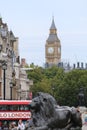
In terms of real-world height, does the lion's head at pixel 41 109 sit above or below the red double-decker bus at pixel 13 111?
above

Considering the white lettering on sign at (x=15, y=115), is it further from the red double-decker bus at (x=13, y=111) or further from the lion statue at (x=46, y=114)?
the lion statue at (x=46, y=114)

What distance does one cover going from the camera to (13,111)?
53719 mm

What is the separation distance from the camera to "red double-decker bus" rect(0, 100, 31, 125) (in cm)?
5281

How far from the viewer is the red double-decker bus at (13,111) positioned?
52.8 meters

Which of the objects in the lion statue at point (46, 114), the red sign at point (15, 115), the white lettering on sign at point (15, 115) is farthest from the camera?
the white lettering on sign at point (15, 115)

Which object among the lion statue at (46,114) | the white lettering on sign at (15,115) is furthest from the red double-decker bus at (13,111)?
the lion statue at (46,114)

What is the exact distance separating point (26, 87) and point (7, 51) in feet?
154

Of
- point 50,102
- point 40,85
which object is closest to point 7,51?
point 40,85

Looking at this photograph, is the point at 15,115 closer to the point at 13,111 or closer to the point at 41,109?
the point at 13,111

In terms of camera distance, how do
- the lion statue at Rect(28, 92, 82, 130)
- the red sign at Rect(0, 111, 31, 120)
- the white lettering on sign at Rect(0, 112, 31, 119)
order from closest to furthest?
the lion statue at Rect(28, 92, 82, 130), the red sign at Rect(0, 111, 31, 120), the white lettering on sign at Rect(0, 112, 31, 119)

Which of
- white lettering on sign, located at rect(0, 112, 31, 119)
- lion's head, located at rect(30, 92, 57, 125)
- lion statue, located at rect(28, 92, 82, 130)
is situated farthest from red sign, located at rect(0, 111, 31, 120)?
lion's head, located at rect(30, 92, 57, 125)

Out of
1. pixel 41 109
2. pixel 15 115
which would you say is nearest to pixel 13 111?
pixel 15 115

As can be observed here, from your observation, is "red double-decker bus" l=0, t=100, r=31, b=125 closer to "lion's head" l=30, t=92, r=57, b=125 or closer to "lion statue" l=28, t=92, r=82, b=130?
"lion statue" l=28, t=92, r=82, b=130

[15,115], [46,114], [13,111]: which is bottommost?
[15,115]
